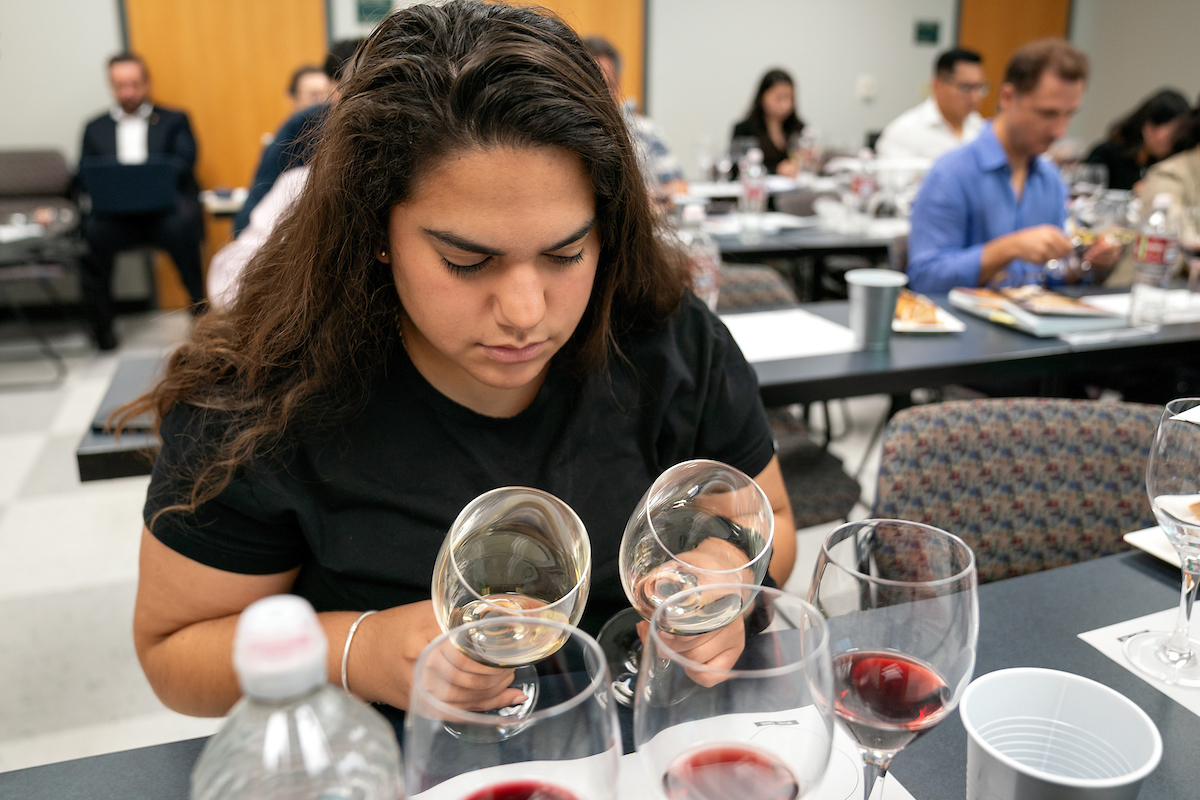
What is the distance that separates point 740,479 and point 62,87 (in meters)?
6.41

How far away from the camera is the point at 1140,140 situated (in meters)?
5.43

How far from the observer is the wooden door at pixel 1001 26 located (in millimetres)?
7961

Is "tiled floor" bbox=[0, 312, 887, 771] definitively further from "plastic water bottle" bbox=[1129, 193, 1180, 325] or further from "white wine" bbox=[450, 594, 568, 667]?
"plastic water bottle" bbox=[1129, 193, 1180, 325]

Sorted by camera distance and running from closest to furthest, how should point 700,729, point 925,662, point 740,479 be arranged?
point 700,729
point 925,662
point 740,479

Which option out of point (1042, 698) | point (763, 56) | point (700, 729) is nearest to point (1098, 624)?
point (1042, 698)

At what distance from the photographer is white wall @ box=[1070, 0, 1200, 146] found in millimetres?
7352

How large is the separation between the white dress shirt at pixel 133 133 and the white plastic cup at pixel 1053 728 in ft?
20.2

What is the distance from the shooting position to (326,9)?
6.03m

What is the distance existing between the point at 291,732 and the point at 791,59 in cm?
782

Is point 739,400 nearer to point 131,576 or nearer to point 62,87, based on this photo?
point 131,576

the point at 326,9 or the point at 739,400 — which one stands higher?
the point at 326,9

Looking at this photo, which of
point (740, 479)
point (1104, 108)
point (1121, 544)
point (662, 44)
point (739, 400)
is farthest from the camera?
point (1104, 108)

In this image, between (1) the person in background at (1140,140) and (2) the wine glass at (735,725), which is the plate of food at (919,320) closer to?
(2) the wine glass at (735,725)

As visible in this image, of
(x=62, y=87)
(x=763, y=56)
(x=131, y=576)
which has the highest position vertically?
(x=763, y=56)
